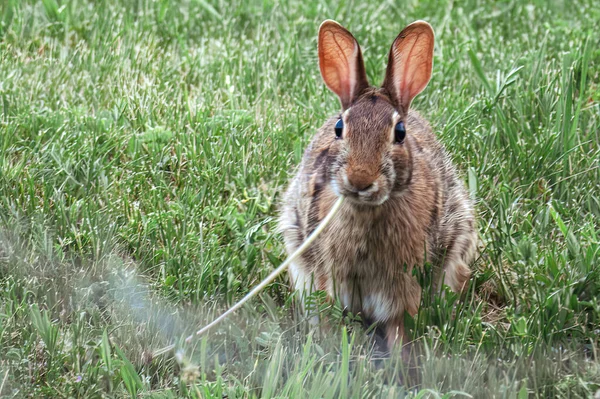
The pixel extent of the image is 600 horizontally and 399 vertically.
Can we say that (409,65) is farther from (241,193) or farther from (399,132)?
(241,193)

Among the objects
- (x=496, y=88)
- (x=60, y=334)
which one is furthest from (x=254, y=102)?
(x=60, y=334)

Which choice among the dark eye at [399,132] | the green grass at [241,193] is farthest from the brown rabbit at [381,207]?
the green grass at [241,193]

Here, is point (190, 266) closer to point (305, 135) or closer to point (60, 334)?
point (60, 334)

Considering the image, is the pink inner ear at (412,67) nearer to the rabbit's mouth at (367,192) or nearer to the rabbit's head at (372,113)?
the rabbit's head at (372,113)

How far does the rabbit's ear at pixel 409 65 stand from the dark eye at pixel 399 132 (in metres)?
0.18

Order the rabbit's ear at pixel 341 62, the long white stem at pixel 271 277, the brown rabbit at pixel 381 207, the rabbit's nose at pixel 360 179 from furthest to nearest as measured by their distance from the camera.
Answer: the rabbit's ear at pixel 341 62 → the brown rabbit at pixel 381 207 → the long white stem at pixel 271 277 → the rabbit's nose at pixel 360 179

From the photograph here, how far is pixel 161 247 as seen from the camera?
419cm

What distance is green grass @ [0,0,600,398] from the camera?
335 cm

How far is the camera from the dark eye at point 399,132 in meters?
3.55

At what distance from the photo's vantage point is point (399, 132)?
141 inches

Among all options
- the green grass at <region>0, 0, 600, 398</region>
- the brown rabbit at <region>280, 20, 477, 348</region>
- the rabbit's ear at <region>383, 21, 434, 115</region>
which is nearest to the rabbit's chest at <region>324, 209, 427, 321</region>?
the brown rabbit at <region>280, 20, 477, 348</region>

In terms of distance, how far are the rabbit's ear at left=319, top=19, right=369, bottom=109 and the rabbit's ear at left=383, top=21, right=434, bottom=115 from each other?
0.11m

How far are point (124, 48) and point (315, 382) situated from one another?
10.5 ft

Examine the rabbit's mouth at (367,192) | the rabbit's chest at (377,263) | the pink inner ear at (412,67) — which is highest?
the pink inner ear at (412,67)
